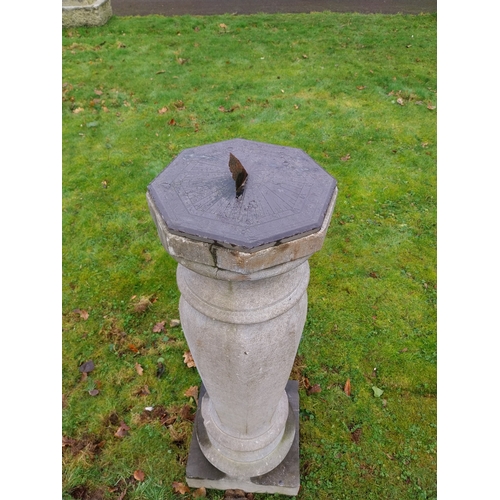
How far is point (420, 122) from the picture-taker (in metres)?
6.08

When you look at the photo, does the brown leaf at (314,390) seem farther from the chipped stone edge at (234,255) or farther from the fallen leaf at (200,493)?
the chipped stone edge at (234,255)

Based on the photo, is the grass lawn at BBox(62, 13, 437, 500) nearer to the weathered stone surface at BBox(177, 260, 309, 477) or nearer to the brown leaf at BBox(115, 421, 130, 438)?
the brown leaf at BBox(115, 421, 130, 438)

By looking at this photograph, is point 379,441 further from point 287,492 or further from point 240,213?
point 240,213

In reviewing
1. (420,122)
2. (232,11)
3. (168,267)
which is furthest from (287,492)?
(232,11)

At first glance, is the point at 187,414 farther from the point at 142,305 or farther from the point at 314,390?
the point at 142,305

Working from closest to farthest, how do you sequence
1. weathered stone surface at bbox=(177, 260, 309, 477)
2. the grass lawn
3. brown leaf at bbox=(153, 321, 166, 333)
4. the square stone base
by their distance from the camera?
weathered stone surface at bbox=(177, 260, 309, 477)
the square stone base
the grass lawn
brown leaf at bbox=(153, 321, 166, 333)

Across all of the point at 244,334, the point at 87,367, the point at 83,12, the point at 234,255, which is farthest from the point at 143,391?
the point at 83,12

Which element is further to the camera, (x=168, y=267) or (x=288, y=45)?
(x=288, y=45)

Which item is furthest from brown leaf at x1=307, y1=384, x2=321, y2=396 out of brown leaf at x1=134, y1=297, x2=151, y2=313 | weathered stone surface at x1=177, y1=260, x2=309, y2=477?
brown leaf at x1=134, y1=297, x2=151, y2=313

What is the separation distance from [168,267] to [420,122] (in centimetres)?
430

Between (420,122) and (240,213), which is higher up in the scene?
(240,213)

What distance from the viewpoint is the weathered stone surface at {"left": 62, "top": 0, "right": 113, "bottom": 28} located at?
868 cm

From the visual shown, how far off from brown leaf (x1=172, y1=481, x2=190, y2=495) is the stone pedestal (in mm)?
731

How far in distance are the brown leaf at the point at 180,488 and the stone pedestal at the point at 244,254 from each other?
0.73m
